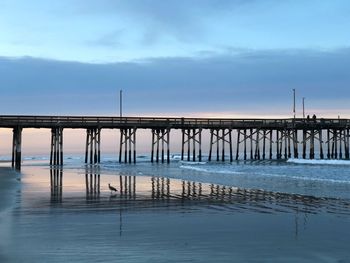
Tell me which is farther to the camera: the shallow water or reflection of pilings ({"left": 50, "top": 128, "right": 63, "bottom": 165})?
reflection of pilings ({"left": 50, "top": 128, "right": 63, "bottom": 165})

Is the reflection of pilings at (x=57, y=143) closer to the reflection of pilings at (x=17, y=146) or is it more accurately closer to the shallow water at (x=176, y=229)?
the reflection of pilings at (x=17, y=146)

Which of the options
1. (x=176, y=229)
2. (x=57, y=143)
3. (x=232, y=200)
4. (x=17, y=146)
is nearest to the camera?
(x=176, y=229)

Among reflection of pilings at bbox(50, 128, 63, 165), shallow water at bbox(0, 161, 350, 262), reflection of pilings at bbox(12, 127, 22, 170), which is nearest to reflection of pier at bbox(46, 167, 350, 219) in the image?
shallow water at bbox(0, 161, 350, 262)

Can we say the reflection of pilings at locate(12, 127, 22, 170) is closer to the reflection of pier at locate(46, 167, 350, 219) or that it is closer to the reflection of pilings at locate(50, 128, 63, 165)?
the reflection of pilings at locate(50, 128, 63, 165)

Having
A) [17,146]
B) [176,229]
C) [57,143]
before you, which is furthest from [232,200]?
[57,143]

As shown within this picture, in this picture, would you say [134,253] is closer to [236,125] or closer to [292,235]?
[292,235]

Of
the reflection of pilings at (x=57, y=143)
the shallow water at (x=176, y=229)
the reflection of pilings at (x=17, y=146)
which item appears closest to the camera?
the shallow water at (x=176, y=229)

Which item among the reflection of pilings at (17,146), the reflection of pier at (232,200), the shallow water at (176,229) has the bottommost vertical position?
the reflection of pier at (232,200)

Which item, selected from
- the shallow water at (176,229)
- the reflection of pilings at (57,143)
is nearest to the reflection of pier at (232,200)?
the shallow water at (176,229)

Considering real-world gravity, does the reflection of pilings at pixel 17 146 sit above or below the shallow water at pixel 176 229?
above

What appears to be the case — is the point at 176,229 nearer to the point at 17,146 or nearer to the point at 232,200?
the point at 232,200

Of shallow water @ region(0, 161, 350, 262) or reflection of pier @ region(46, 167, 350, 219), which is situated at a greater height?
shallow water @ region(0, 161, 350, 262)

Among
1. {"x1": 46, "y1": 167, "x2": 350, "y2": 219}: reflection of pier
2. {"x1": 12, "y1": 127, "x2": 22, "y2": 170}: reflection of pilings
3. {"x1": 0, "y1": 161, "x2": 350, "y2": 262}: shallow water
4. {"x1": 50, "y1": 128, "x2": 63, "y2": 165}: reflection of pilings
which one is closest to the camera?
{"x1": 0, "y1": 161, "x2": 350, "y2": 262}: shallow water

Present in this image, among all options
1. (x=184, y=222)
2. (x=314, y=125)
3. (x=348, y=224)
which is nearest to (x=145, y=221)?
(x=184, y=222)
